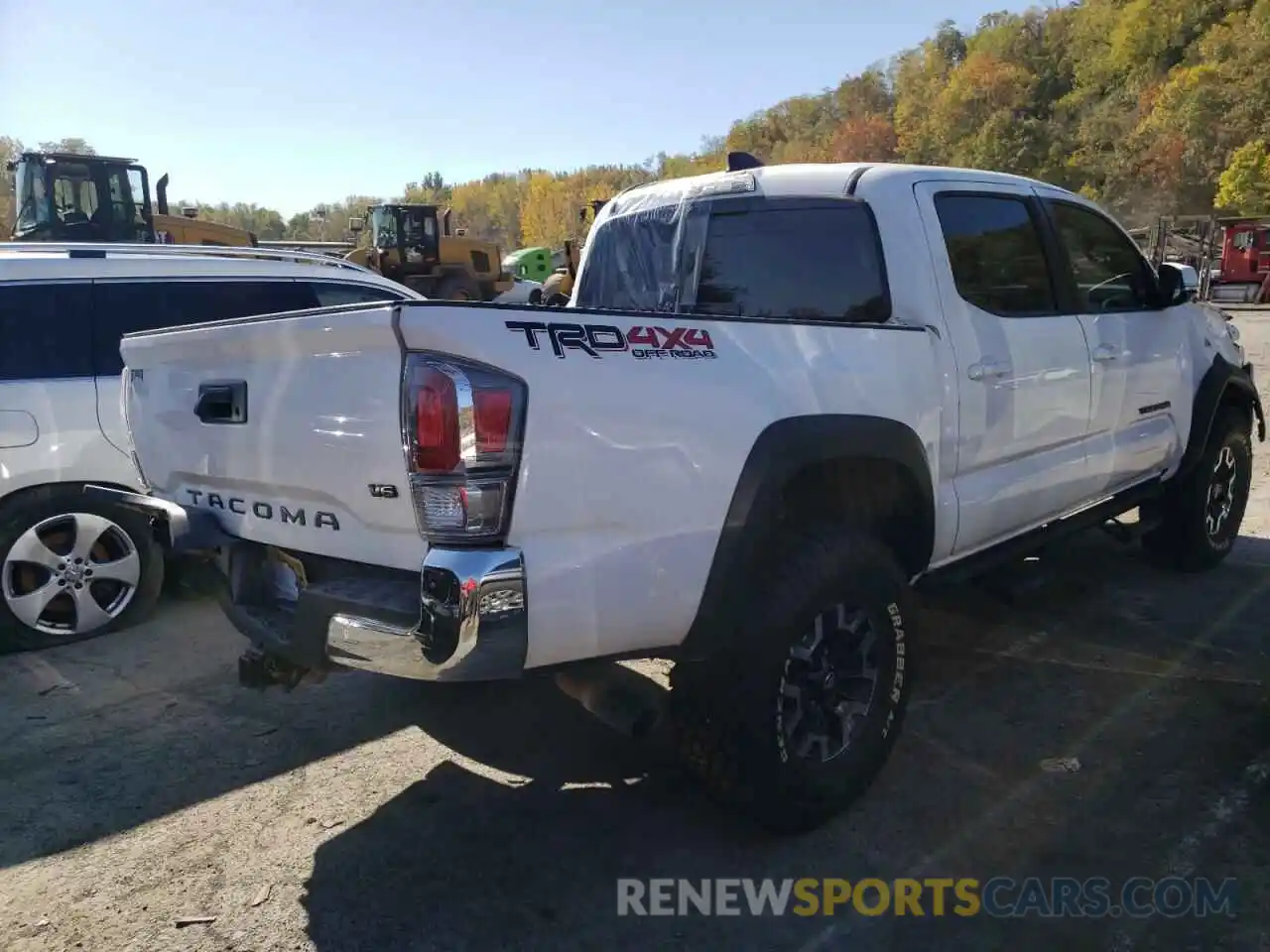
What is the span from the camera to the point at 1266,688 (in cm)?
393

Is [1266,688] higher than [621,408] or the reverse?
the reverse

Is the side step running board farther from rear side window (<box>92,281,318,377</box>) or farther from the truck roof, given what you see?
rear side window (<box>92,281,318,377</box>)

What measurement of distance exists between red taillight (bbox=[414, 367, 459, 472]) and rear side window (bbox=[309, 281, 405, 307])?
3.66 meters

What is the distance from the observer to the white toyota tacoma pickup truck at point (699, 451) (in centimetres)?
220

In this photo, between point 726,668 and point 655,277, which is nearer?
point 726,668

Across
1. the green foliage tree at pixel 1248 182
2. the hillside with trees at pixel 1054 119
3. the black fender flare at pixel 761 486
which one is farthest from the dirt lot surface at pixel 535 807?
the green foliage tree at pixel 1248 182

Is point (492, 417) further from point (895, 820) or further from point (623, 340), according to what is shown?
point (895, 820)

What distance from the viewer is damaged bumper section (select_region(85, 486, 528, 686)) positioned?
2.14 m

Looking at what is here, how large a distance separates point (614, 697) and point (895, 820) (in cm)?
113

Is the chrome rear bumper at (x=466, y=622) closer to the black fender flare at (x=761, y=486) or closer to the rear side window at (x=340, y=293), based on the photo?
the black fender flare at (x=761, y=486)

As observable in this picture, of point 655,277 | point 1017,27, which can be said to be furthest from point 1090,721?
point 1017,27

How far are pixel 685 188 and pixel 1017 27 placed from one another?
126464 millimetres

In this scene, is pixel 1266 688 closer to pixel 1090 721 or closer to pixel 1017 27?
pixel 1090 721

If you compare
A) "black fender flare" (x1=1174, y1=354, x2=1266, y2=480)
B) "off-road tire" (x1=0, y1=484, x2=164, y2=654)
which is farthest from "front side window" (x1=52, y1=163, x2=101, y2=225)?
"black fender flare" (x1=1174, y1=354, x2=1266, y2=480)
